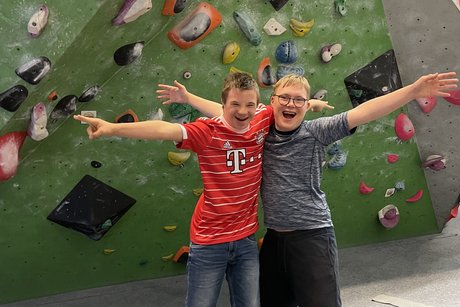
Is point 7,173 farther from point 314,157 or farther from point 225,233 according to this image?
point 314,157

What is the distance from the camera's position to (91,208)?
2.85 m

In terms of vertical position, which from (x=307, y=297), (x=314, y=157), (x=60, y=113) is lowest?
(x=307, y=297)

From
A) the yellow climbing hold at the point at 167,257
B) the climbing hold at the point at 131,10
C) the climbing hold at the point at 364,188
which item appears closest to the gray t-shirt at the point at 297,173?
the climbing hold at the point at 131,10

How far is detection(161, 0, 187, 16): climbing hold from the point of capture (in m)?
2.49

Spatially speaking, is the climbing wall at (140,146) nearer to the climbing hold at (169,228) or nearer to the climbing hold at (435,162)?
the climbing hold at (169,228)

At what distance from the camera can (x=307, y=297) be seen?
6.70 feet

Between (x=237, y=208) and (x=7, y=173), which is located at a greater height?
(x=7, y=173)

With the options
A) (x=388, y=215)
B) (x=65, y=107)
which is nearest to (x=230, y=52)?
(x=65, y=107)

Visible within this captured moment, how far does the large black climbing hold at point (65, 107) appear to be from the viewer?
8.32 ft

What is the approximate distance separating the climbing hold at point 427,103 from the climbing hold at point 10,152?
193 cm

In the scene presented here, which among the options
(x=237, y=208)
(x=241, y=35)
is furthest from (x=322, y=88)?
(x=237, y=208)

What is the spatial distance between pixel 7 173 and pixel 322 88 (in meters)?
1.49

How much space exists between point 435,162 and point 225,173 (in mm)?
1692

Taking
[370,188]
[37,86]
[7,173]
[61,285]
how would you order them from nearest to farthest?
[37,86] → [7,173] → [61,285] → [370,188]
